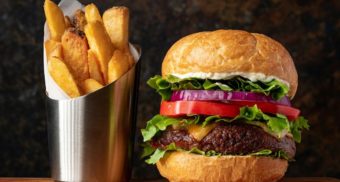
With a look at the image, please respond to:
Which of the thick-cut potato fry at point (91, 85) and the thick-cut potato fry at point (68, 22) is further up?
the thick-cut potato fry at point (68, 22)

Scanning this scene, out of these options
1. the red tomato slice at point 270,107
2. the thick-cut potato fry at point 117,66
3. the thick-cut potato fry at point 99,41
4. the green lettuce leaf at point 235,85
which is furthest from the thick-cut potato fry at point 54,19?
the red tomato slice at point 270,107

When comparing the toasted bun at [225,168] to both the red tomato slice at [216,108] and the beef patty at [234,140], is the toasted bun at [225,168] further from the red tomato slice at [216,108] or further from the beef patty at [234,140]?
the red tomato slice at [216,108]

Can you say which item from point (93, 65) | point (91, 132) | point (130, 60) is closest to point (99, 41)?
point (93, 65)

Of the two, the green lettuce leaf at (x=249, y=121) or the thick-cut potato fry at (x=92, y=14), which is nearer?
the green lettuce leaf at (x=249, y=121)

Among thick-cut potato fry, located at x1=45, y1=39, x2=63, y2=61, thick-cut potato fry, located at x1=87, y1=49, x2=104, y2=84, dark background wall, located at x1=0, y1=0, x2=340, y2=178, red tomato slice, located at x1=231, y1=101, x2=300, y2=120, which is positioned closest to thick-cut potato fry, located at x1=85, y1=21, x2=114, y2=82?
thick-cut potato fry, located at x1=87, y1=49, x2=104, y2=84

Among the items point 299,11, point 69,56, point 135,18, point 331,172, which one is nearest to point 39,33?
point 135,18

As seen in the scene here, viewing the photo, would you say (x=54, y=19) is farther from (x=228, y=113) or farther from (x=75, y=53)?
(x=228, y=113)
